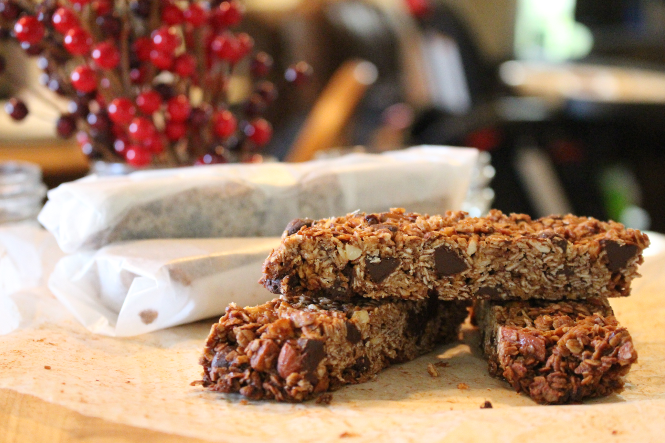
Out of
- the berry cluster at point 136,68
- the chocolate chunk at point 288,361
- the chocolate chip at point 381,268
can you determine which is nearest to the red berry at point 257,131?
the berry cluster at point 136,68

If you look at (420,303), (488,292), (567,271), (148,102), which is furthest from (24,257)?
(567,271)

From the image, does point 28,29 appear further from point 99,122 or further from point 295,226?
point 295,226

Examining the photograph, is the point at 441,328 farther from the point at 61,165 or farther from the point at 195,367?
the point at 61,165

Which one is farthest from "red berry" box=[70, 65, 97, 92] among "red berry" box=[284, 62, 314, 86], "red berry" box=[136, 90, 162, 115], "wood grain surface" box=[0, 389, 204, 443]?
"wood grain surface" box=[0, 389, 204, 443]

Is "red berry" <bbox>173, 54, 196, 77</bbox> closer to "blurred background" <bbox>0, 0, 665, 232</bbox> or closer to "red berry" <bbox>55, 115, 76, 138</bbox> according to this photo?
"red berry" <bbox>55, 115, 76, 138</bbox>

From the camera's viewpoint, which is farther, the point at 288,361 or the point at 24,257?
the point at 24,257

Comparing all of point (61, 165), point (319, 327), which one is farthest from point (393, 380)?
point (61, 165)
